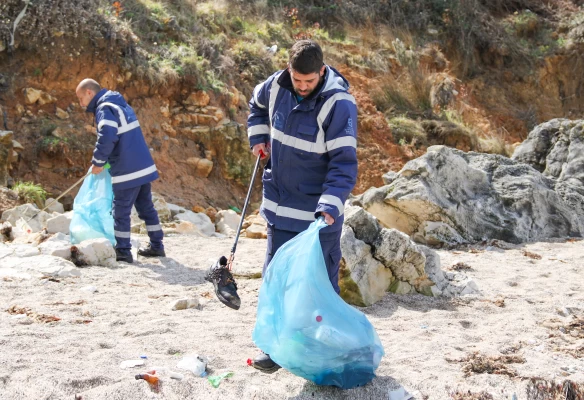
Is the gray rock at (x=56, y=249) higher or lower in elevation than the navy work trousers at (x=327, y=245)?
lower

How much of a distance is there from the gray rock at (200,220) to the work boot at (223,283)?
14.9 ft

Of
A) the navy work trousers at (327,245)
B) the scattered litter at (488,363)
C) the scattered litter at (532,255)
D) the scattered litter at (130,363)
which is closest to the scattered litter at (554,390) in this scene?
the scattered litter at (488,363)

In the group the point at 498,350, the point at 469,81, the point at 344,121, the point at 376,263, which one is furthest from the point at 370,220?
the point at 469,81

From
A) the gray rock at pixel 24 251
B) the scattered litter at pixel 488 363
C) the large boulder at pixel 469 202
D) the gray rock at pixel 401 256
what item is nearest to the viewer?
the scattered litter at pixel 488 363

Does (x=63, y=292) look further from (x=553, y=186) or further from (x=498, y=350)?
(x=553, y=186)

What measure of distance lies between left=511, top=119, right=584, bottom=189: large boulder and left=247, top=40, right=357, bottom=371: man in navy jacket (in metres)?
6.07

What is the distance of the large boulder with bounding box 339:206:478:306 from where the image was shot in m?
4.82

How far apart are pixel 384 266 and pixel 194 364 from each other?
2.13 m

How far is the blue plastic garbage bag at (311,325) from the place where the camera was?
3.02 meters

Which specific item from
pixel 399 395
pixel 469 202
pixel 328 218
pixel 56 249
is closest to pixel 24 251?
pixel 56 249

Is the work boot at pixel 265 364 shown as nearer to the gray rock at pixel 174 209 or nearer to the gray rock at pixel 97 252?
the gray rock at pixel 97 252

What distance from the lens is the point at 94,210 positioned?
621 centimetres

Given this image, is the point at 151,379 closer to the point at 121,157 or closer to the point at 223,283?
the point at 223,283

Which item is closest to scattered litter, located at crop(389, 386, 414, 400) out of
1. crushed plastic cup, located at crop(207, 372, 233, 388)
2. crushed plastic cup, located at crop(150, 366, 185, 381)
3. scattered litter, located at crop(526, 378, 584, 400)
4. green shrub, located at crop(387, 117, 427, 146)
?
scattered litter, located at crop(526, 378, 584, 400)
